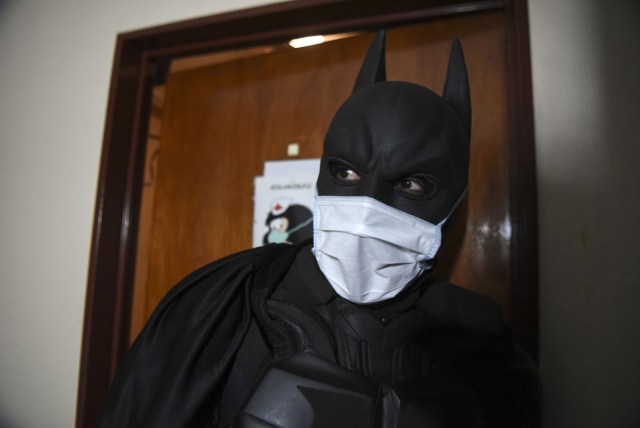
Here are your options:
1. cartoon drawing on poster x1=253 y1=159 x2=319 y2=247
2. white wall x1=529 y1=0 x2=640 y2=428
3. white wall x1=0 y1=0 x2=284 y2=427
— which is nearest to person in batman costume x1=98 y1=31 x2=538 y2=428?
white wall x1=529 y1=0 x2=640 y2=428

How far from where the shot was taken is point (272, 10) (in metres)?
0.99

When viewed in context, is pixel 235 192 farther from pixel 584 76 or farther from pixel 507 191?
pixel 584 76

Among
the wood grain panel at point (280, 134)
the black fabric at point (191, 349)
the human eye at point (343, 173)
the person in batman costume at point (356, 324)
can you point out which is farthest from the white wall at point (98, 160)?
the black fabric at point (191, 349)

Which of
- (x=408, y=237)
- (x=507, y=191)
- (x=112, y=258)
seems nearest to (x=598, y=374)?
(x=507, y=191)

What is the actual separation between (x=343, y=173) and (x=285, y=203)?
0.45 m

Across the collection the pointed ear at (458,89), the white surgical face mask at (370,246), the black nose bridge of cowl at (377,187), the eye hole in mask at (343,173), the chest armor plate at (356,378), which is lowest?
the chest armor plate at (356,378)

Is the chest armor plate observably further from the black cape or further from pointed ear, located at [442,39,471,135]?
pointed ear, located at [442,39,471,135]

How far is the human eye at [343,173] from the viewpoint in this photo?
0.60 meters

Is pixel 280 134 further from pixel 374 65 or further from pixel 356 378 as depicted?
pixel 356 378

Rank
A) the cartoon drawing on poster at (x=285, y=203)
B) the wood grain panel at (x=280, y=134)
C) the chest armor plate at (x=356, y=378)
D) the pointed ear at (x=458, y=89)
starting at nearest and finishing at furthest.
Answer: the chest armor plate at (x=356, y=378)
the pointed ear at (x=458, y=89)
the wood grain panel at (x=280, y=134)
the cartoon drawing on poster at (x=285, y=203)

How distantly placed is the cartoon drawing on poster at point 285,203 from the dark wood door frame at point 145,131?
39 centimetres

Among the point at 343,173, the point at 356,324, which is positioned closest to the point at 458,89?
the point at 343,173

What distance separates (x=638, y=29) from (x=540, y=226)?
0.46 meters

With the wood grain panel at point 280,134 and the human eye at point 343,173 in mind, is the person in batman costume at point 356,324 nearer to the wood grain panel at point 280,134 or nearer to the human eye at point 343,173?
the human eye at point 343,173
